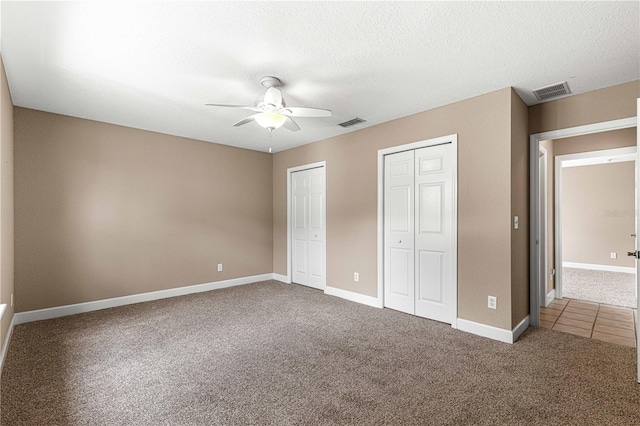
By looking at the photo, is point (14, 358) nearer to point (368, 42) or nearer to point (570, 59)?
point (368, 42)

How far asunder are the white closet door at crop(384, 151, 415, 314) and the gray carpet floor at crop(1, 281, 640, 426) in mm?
400

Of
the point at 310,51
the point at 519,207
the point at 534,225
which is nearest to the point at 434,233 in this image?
the point at 519,207

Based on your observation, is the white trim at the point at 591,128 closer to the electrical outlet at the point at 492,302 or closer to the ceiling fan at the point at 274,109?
the electrical outlet at the point at 492,302

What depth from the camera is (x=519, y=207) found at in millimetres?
3215

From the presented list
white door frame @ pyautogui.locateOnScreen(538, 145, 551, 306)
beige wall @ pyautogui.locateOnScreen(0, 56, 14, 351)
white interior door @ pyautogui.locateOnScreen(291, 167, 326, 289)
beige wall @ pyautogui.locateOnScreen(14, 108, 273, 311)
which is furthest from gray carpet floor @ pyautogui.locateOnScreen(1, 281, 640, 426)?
white interior door @ pyautogui.locateOnScreen(291, 167, 326, 289)

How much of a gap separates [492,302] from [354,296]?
1900mm

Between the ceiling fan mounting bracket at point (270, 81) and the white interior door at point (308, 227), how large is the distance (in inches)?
91.0

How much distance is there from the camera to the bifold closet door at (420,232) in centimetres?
350

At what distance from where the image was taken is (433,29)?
81.7 inches

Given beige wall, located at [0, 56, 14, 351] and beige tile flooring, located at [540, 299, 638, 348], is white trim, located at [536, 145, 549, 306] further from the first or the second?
beige wall, located at [0, 56, 14, 351]

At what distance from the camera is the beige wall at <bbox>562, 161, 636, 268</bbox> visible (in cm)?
636

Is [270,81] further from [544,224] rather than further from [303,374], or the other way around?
[544,224]

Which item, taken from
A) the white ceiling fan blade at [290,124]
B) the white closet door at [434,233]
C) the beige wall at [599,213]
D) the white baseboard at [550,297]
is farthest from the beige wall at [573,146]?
the white ceiling fan blade at [290,124]

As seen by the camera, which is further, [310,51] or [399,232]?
[399,232]
